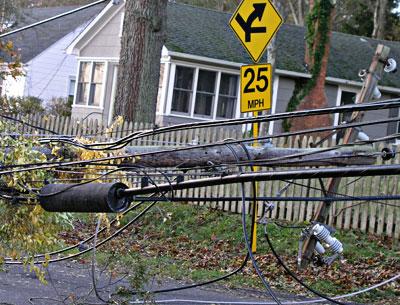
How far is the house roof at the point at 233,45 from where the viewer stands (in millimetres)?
28859

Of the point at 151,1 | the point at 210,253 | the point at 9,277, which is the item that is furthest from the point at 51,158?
the point at 151,1

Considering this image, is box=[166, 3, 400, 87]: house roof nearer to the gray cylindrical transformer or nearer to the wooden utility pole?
the wooden utility pole

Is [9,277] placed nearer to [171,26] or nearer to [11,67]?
[11,67]

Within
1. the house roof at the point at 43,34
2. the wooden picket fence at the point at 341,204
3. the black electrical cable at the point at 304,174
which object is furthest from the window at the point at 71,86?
the black electrical cable at the point at 304,174

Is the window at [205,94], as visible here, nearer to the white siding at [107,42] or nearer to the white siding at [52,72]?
the white siding at [107,42]

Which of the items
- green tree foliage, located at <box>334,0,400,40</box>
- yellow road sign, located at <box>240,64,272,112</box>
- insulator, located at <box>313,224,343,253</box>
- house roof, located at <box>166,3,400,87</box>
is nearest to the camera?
yellow road sign, located at <box>240,64,272,112</box>

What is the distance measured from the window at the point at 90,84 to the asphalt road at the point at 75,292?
805 inches

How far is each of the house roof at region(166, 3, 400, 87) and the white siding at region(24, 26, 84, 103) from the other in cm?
1036

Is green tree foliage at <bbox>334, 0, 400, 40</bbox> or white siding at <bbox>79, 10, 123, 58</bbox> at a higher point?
green tree foliage at <bbox>334, 0, 400, 40</bbox>

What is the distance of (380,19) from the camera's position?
Result: 43406 mm

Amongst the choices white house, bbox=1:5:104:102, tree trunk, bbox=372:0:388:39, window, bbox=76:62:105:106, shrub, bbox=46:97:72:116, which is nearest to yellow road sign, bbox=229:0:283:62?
window, bbox=76:62:105:106

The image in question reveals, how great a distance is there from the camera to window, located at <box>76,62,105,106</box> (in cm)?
3203

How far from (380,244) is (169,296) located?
15.5 ft

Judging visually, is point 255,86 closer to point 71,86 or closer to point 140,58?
point 140,58
